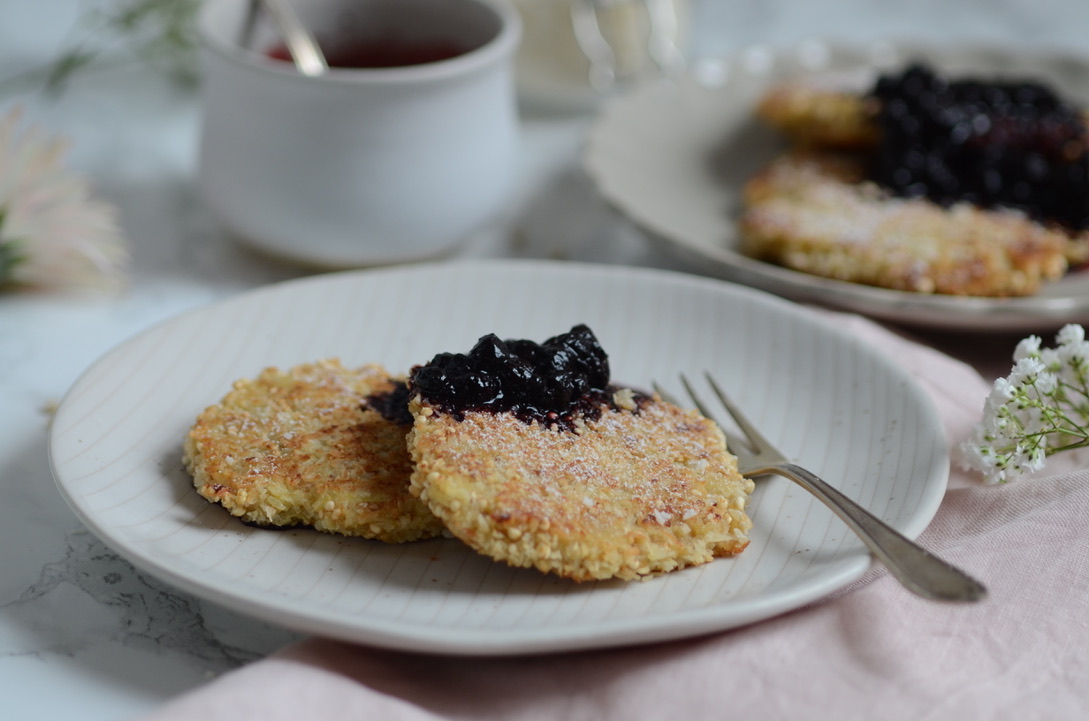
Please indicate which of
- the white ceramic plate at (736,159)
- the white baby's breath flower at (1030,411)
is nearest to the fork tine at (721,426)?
the white baby's breath flower at (1030,411)

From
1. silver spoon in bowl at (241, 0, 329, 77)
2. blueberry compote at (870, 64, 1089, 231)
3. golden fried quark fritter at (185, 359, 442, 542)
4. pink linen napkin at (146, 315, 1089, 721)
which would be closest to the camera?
pink linen napkin at (146, 315, 1089, 721)

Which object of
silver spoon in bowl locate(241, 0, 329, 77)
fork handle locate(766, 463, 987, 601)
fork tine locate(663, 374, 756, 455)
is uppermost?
fork handle locate(766, 463, 987, 601)

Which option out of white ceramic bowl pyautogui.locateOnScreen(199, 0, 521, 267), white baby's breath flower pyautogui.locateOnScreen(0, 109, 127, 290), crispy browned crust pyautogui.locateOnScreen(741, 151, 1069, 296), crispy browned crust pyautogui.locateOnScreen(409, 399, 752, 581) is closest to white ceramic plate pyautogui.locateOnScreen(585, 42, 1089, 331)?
crispy browned crust pyautogui.locateOnScreen(741, 151, 1069, 296)

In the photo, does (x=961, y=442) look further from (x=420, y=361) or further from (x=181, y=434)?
(x=181, y=434)

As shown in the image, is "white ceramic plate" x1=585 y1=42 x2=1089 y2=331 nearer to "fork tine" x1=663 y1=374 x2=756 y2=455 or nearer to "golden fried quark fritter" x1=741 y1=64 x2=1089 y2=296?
"golden fried quark fritter" x1=741 y1=64 x2=1089 y2=296

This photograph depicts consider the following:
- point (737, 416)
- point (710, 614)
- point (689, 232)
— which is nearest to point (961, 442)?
point (737, 416)

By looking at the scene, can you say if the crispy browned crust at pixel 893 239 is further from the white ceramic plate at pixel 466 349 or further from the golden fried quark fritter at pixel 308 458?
the golden fried quark fritter at pixel 308 458
